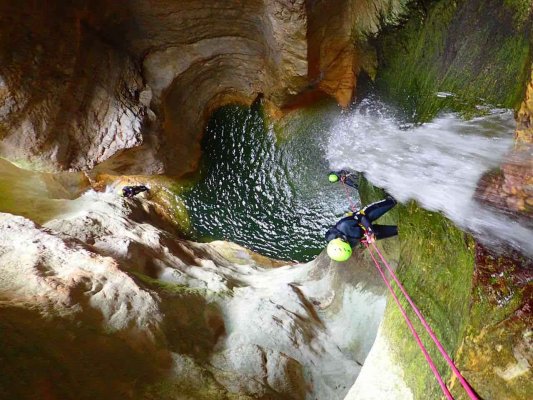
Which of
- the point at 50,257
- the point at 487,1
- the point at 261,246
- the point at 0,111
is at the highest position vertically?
the point at 487,1

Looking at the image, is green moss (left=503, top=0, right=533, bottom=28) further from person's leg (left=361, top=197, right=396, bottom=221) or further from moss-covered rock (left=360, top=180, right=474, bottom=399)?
person's leg (left=361, top=197, right=396, bottom=221)

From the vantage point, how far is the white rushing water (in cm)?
252

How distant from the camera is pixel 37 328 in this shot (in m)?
2.50

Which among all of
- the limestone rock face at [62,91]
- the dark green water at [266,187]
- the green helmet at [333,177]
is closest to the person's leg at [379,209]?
the green helmet at [333,177]

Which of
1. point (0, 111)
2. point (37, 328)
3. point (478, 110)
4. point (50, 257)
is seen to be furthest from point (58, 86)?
point (478, 110)

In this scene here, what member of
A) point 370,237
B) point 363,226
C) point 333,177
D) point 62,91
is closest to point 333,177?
point 333,177

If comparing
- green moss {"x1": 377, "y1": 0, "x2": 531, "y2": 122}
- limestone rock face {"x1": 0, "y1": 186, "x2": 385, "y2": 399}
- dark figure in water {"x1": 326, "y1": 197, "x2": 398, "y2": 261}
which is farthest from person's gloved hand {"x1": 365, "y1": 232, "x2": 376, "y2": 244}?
green moss {"x1": 377, "y1": 0, "x2": 531, "y2": 122}

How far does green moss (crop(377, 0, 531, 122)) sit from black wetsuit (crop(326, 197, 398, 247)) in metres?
1.11

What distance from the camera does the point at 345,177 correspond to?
256 inches

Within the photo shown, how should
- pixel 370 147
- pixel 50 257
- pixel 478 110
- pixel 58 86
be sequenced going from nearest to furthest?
pixel 478 110
pixel 50 257
pixel 58 86
pixel 370 147

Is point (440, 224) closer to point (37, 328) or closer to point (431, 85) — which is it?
point (431, 85)

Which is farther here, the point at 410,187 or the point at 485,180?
the point at 410,187

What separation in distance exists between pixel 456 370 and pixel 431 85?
3.15 meters

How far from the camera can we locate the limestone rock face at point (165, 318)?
252 centimetres
